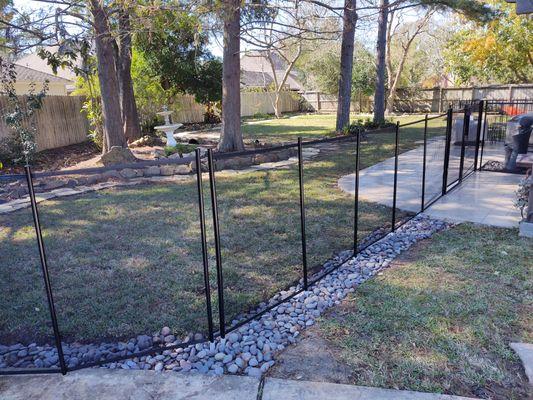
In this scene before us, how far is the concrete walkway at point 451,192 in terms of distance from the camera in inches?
219

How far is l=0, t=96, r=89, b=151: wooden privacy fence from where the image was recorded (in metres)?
12.0

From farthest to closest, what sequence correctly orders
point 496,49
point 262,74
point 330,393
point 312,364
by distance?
1. point 262,74
2. point 496,49
3. point 312,364
4. point 330,393

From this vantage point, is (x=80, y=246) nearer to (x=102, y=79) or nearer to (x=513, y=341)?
(x=513, y=341)

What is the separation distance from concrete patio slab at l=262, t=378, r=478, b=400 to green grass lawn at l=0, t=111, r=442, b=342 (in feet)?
3.13

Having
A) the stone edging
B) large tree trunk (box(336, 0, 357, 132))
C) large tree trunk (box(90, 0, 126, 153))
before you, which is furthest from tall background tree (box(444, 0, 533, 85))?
Answer: large tree trunk (box(90, 0, 126, 153))

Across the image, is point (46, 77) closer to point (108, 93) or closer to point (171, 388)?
point (108, 93)

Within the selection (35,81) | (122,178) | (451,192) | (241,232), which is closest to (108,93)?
(122,178)

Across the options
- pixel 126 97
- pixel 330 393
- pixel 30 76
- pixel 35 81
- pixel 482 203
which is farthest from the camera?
pixel 30 76

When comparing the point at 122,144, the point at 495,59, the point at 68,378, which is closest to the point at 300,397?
the point at 68,378

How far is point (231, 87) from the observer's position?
1016cm

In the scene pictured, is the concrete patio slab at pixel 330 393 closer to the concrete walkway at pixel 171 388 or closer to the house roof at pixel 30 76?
the concrete walkway at pixel 171 388

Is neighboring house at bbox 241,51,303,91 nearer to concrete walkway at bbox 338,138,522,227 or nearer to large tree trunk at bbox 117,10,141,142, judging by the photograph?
large tree trunk at bbox 117,10,141,142

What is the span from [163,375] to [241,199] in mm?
4325

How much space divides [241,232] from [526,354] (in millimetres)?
3255
